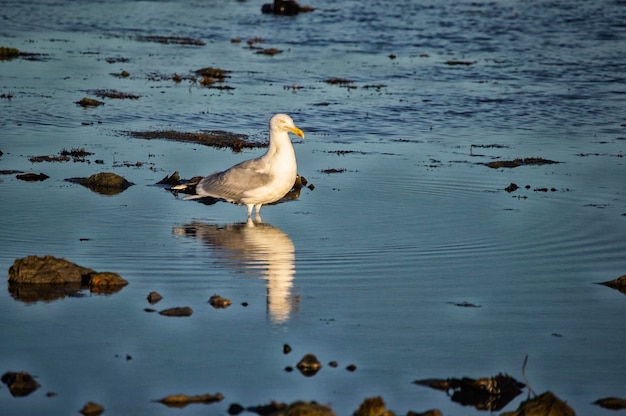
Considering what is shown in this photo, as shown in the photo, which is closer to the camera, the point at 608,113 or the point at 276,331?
the point at 276,331

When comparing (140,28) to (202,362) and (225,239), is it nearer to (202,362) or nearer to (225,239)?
(225,239)

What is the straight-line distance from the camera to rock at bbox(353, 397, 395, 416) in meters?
7.64

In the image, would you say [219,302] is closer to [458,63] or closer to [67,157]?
[67,157]

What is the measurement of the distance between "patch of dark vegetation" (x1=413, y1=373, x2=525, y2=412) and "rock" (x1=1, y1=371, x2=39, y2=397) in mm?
3132

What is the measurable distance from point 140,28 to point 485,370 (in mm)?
37243

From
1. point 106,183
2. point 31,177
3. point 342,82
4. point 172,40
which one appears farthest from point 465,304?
point 172,40

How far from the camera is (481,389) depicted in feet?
27.7

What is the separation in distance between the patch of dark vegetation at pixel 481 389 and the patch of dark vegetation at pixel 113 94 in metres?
18.4

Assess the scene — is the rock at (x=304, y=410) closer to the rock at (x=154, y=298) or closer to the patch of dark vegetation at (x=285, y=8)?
the rock at (x=154, y=298)

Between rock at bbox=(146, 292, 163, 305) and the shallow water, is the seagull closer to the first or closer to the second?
the shallow water

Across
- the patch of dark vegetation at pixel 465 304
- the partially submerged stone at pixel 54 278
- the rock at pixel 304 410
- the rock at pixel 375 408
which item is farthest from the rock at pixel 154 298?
the rock at pixel 375 408

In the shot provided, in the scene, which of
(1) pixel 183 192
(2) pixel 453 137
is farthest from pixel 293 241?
(2) pixel 453 137

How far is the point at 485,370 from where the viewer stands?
8.99m

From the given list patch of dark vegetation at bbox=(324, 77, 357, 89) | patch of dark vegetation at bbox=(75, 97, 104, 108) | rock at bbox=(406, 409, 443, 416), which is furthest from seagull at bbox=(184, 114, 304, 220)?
patch of dark vegetation at bbox=(324, 77, 357, 89)
